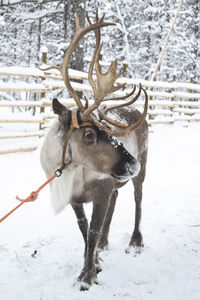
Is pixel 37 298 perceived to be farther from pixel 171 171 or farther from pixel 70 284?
pixel 171 171

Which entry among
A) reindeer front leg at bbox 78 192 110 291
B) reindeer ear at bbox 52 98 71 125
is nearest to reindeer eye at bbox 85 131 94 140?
reindeer ear at bbox 52 98 71 125

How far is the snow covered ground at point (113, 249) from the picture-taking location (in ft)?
7.09

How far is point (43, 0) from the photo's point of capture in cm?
778

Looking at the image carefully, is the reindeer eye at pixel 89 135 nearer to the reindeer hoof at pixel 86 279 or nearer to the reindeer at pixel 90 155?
the reindeer at pixel 90 155

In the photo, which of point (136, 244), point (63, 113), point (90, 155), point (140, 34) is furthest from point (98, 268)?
point (140, 34)

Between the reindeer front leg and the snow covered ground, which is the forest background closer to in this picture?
the snow covered ground

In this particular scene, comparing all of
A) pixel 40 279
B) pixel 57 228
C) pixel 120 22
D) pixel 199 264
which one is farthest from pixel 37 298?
pixel 120 22

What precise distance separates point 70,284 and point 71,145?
1120mm

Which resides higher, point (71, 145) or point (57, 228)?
point (71, 145)

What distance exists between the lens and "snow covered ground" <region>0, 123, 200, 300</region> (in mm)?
2162

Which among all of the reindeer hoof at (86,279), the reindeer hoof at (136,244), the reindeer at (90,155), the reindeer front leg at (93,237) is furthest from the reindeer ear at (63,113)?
the reindeer hoof at (136,244)

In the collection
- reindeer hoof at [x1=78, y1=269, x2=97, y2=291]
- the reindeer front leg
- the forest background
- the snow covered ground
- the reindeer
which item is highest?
the forest background

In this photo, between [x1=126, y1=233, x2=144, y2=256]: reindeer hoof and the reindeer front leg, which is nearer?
the reindeer front leg

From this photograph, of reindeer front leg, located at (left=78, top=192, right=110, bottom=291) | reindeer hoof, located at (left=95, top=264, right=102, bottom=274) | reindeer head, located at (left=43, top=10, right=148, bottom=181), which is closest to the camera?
reindeer head, located at (left=43, top=10, right=148, bottom=181)
